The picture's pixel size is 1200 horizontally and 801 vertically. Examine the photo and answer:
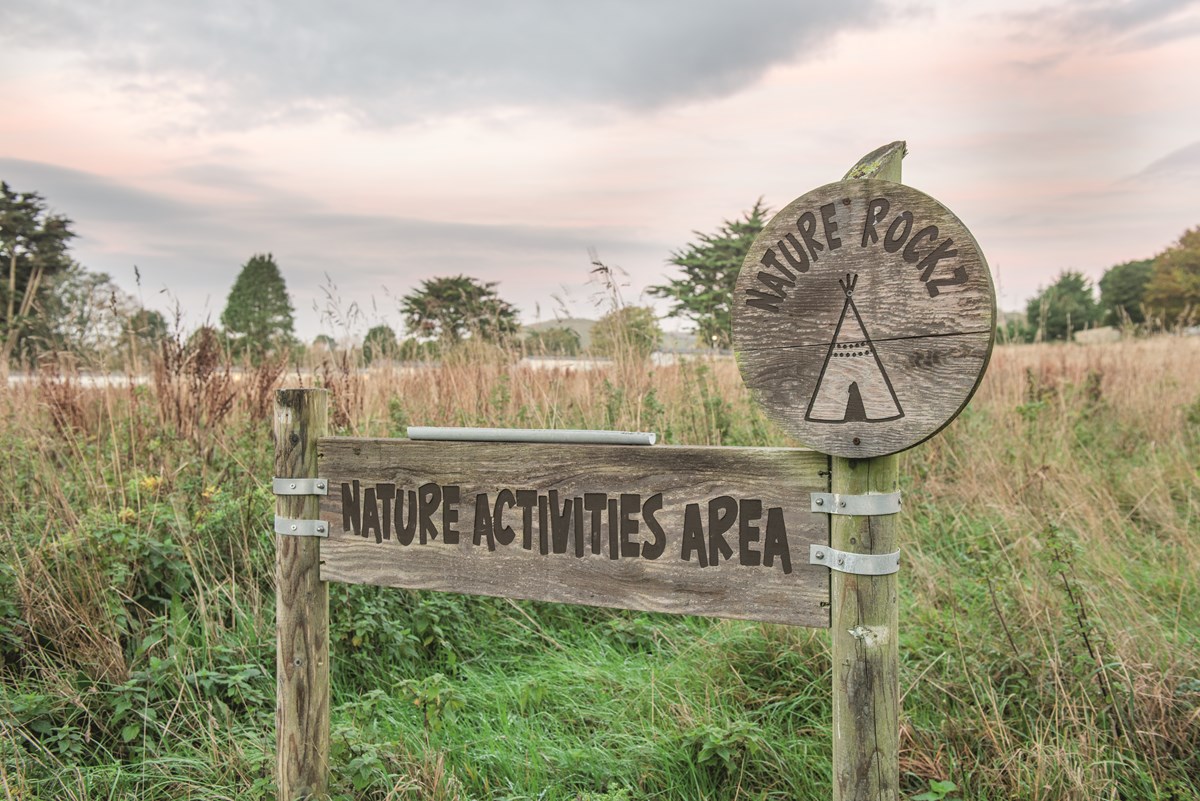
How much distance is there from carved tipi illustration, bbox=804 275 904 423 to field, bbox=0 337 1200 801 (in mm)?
1111

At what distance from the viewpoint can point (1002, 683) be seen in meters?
2.56

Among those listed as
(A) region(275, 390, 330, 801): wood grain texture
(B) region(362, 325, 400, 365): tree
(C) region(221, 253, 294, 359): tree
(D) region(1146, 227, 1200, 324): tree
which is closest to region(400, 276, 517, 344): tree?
(B) region(362, 325, 400, 365): tree

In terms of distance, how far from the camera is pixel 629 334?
5195 millimetres

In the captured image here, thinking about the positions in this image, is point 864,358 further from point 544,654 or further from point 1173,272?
point 1173,272

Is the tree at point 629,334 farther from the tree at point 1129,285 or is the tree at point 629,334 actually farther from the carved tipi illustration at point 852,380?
the tree at point 1129,285

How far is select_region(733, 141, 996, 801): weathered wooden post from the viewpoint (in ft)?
4.97

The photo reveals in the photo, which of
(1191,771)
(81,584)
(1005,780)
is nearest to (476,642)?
(81,584)

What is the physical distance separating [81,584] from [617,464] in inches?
99.4

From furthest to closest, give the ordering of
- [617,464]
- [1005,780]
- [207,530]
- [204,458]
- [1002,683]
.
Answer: [204,458] < [207,530] < [1002,683] < [1005,780] < [617,464]

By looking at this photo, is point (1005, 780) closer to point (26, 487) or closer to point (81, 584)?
point (81, 584)

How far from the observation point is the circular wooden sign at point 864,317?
1.51 meters

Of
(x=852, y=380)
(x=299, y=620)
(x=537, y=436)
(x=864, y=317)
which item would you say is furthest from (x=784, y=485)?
(x=299, y=620)

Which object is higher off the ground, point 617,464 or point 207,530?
point 617,464

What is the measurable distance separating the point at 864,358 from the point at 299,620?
5.58 feet
